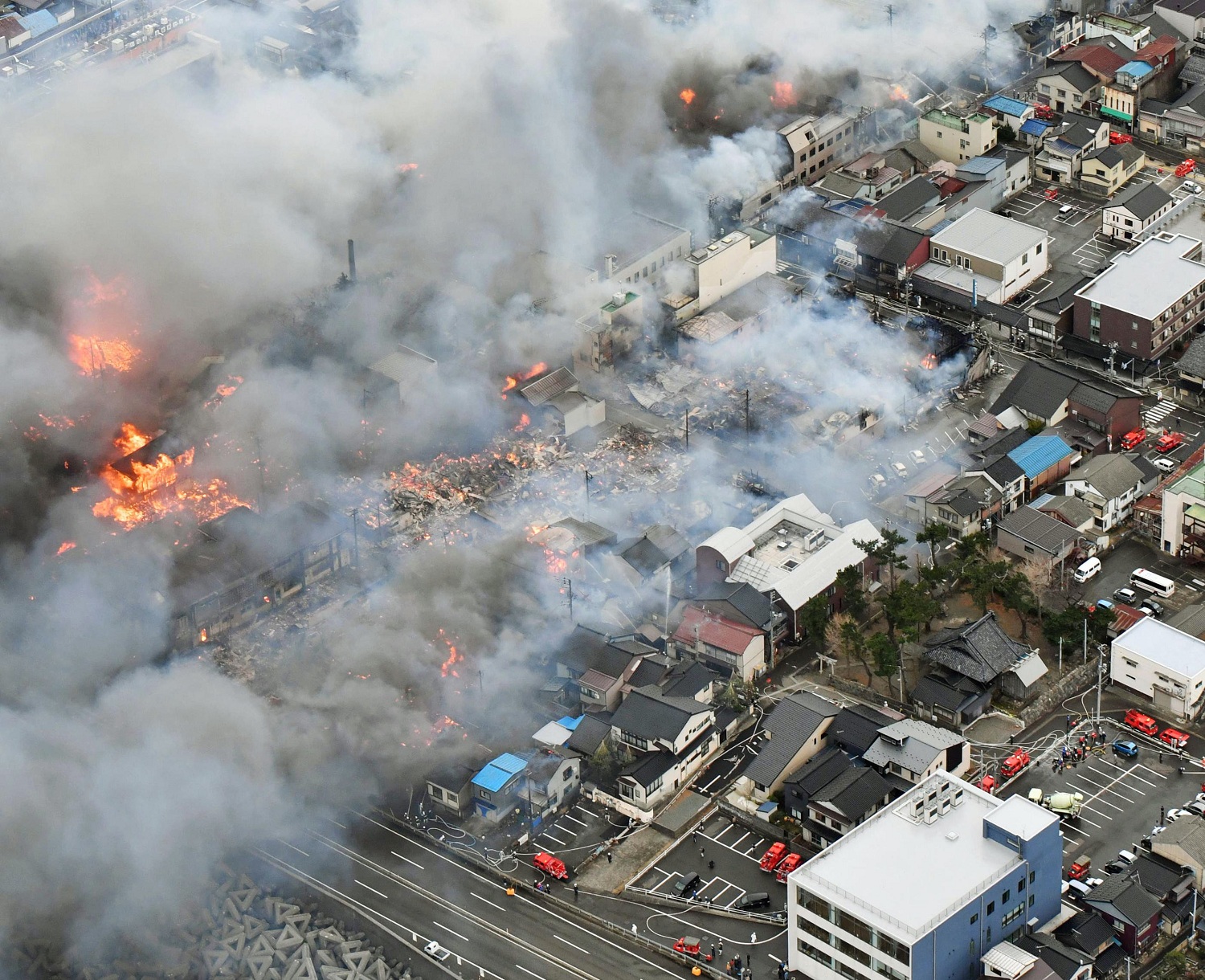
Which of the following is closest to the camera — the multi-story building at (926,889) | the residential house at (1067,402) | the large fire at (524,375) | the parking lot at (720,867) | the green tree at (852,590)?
the multi-story building at (926,889)

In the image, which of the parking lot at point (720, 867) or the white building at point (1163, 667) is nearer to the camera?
the parking lot at point (720, 867)

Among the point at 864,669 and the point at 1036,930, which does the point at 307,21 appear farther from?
the point at 1036,930

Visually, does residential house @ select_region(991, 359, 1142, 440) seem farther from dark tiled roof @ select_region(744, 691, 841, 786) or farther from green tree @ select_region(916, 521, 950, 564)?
dark tiled roof @ select_region(744, 691, 841, 786)

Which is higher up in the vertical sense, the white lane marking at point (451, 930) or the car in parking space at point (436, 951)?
the car in parking space at point (436, 951)

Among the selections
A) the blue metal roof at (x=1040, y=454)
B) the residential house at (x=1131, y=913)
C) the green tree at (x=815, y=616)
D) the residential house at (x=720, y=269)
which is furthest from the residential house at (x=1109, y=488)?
the residential house at (x=1131, y=913)

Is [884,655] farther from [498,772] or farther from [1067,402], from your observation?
[1067,402]

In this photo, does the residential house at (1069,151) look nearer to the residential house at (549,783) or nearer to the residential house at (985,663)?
the residential house at (985,663)

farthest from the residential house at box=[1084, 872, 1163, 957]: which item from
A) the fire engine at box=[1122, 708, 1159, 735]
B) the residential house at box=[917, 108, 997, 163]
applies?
the residential house at box=[917, 108, 997, 163]

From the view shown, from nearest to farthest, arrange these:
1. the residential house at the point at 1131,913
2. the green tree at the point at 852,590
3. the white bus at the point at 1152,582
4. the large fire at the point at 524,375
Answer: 1. the residential house at the point at 1131,913
2. the green tree at the point at 852,590
3. the white bus at the point at 1152,582
4. the large fire at the point at 524,375

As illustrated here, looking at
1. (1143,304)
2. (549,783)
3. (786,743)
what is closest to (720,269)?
(1143,304)
